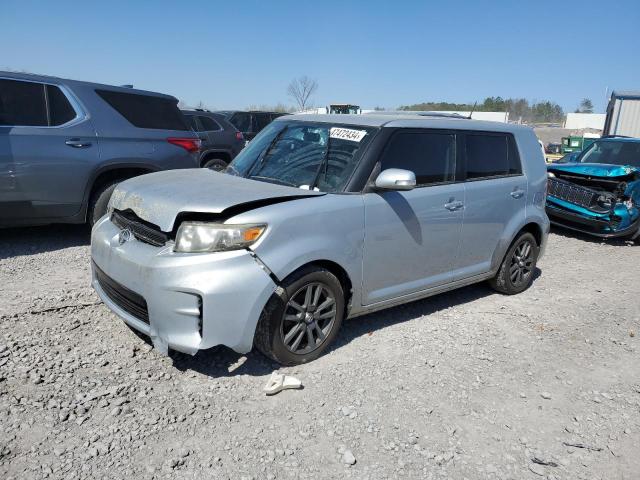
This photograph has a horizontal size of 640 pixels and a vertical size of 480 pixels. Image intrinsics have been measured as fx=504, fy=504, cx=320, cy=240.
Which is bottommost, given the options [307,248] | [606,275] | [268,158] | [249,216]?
[606,275]

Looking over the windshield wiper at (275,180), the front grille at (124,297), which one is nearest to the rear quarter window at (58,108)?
the front grille at (124,297)

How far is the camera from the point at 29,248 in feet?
18.8

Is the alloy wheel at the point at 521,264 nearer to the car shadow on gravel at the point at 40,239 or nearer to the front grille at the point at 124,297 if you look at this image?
the front grille at the point at 124,297

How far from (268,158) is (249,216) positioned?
119 centimetres

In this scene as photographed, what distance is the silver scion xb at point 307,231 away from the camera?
3.06m

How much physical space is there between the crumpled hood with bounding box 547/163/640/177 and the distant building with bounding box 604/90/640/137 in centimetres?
1435

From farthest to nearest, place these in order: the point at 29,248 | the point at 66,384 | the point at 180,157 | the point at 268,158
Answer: the point at 180,157, the point at 29,248, the point at 268,158, the point at 66,384

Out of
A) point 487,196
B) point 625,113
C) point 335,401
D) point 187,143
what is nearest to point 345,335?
point 335,401

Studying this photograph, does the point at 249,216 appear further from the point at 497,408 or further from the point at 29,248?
the point at 29,248

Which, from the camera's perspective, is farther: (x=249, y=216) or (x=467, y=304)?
(x=467, y=304)

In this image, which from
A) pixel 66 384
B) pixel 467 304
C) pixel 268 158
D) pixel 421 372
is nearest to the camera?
pixel 66 384

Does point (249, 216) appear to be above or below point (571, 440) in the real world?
above

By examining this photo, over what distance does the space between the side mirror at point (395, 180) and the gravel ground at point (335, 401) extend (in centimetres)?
128

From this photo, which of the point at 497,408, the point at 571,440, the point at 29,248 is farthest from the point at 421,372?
the point at 29,248
